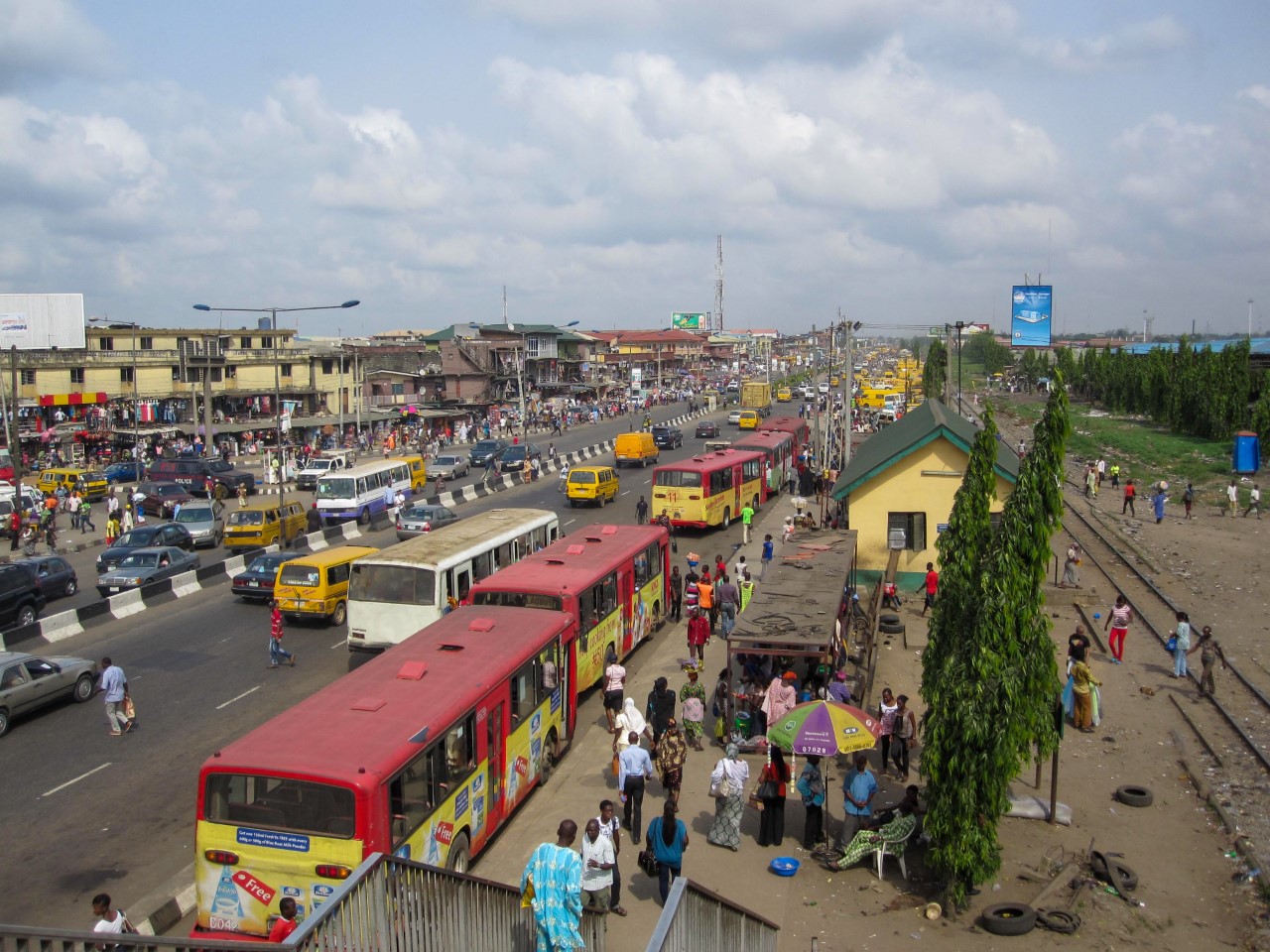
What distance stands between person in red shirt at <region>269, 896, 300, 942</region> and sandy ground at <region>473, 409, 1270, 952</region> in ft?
10.5

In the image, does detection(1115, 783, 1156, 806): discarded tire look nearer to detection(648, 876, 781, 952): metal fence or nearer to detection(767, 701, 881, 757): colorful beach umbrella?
detection(767, 701, 881, 757): colorful beach umbrella

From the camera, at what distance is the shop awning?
56.6 meters

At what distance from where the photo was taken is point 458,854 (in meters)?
11.1

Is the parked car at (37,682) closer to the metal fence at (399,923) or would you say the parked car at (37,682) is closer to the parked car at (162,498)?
the metal fence at (399,923)

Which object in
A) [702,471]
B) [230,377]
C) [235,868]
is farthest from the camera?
[230,377]

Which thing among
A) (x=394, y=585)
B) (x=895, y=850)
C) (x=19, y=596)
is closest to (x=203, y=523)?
(x=19, y=596)

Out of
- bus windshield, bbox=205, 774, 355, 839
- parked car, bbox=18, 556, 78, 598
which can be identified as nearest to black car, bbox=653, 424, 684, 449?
parked car, bbox=18, 556, 78, 598

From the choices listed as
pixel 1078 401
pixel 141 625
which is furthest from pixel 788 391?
pixel 141 625

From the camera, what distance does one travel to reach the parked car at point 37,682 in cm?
1678

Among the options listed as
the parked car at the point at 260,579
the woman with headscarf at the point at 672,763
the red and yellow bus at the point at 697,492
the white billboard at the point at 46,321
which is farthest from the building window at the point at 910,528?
the white billboard at the point at 46,321

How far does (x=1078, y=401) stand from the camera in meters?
129

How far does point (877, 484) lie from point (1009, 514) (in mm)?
16387

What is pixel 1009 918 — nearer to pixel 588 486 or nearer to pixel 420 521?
pixel 420 521

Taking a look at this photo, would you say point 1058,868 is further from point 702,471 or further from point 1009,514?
point 702,471
